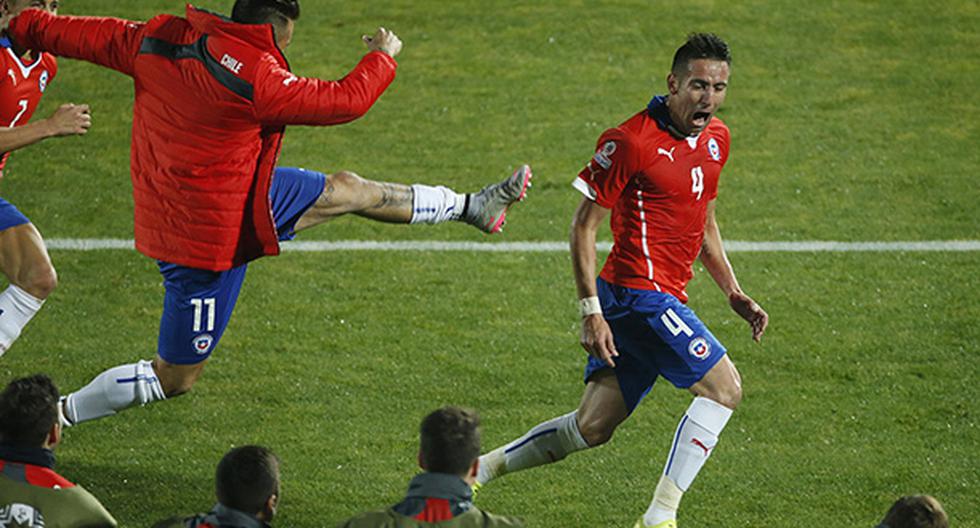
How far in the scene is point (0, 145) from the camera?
7.02 meters

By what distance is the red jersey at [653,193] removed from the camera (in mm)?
6922

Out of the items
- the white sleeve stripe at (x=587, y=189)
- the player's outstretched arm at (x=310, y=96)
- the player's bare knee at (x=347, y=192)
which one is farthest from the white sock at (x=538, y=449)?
the player's outstretched arm at (x=310, y=96)

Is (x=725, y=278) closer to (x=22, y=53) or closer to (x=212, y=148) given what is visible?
(x=212, y=148)

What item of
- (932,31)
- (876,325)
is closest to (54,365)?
(876,325)

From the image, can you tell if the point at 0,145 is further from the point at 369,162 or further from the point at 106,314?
the point at 369,162

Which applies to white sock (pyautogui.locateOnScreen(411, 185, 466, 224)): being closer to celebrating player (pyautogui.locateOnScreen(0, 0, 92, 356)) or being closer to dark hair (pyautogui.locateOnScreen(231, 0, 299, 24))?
dark hair (pyautogui.locateOnScreen(231, 0, 299, 24))

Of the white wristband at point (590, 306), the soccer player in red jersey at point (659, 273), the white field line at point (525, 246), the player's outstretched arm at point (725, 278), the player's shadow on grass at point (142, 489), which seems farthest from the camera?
the white field line at point (525, 246)

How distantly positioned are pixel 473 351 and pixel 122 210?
3674 millimetres

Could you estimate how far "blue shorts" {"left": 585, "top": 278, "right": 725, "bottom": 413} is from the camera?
686 cm

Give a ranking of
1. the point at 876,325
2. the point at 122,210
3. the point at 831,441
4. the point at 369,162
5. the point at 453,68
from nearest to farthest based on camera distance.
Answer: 1. the point at 831,441
2. the point at 876,325
3. the point at 122,210
4. the point at 369,162
5. the point at 453,68

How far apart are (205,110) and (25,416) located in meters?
2.09

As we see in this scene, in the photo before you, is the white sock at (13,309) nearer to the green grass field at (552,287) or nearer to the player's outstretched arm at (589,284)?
the green grass field at (552,287)

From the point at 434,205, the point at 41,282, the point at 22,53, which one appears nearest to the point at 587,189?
the point at 434,205

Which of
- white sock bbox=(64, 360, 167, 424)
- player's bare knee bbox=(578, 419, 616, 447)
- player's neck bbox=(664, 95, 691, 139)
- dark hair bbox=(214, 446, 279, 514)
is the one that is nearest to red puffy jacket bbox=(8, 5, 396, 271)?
white sock bbox=(64, 360, 167, 424)
